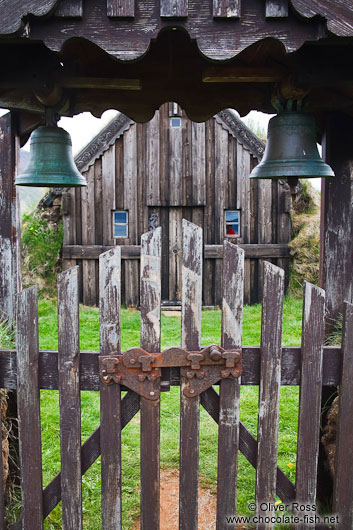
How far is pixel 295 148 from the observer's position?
8.89 feet

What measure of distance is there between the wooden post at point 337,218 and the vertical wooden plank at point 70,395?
5.63ft

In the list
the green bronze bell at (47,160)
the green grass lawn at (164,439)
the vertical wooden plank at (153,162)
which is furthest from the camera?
the vertical wooden plank at (153,162)

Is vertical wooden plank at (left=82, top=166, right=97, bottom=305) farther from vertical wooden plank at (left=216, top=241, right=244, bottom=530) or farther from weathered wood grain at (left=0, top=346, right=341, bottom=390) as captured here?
vertical wooden plank at (left=216, top=241, right=244, bottom=530)

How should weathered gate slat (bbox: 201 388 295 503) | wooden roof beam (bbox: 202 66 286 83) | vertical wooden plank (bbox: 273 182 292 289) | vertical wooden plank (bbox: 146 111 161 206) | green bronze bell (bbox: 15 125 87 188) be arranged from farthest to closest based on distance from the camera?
vertical wooden plank (bbox: 273 182 292 289) → vertical wooden plank (bbox: 146 111 161 206) → green bronze bell (bbox: 15 125 87 188) → wooden roof beam (bbox: 202 66 286 83) → weathered gate slat (bbox: 201 388 295 503)

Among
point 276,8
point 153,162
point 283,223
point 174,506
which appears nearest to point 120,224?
point 153,162

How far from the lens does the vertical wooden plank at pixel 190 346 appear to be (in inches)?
87.7

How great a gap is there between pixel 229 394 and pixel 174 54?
210 centimetres

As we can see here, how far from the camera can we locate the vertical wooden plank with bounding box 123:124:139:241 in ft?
34.0

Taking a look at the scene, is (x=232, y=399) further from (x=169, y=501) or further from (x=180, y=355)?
(x=169, y=501)

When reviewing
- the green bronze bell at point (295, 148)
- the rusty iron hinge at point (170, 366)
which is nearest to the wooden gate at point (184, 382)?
the rusty iron hinge at point (170, 366)

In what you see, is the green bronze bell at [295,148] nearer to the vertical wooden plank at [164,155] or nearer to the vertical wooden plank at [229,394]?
the vertical wooden plank at [229,394]

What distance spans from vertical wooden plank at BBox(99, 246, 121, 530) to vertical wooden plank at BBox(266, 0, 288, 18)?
48.2 inches

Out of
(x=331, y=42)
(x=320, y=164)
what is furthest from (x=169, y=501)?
(x=331, y=42)

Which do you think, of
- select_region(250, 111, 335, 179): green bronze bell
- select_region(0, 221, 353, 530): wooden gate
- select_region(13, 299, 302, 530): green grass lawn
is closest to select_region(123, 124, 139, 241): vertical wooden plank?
select_region(13, 299, 302, 530): green grass lawn
